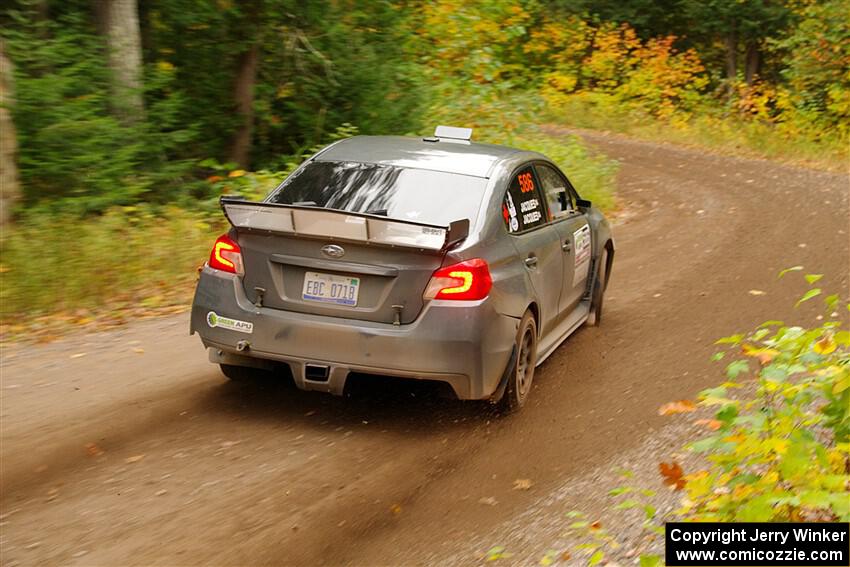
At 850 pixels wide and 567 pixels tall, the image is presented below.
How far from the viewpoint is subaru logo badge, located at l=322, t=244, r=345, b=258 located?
5.71 m

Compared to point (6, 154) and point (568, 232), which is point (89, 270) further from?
point (568, 232)

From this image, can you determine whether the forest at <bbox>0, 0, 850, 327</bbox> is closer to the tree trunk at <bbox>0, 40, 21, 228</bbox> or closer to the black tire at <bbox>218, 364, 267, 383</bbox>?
the tree trunk at <bbox>0, 40, 21, 228</bbox>

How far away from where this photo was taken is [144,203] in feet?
39.5

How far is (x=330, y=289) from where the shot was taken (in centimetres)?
579

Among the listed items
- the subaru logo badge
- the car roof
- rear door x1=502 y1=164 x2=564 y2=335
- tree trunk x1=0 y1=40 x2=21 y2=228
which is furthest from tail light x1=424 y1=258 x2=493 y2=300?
tree trunk x1=0 y1=40 x2=21 y2=228

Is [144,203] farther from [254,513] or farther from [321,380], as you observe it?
[254,513]

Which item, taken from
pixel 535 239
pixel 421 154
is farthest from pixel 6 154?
pixel 535 239

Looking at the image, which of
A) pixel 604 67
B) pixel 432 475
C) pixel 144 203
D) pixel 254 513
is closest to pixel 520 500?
pixel 432 475

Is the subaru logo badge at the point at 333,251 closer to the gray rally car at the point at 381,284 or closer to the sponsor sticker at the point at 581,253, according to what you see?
the gray rally car at the point at 381,284

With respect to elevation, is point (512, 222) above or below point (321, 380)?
above

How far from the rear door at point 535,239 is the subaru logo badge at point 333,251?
1.31 metres

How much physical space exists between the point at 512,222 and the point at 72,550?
3.56 m

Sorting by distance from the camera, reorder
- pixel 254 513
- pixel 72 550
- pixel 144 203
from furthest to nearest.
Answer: pixel 144 203 → pixel 254 513 → pixel 72 550

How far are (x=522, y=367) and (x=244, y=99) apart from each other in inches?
374
